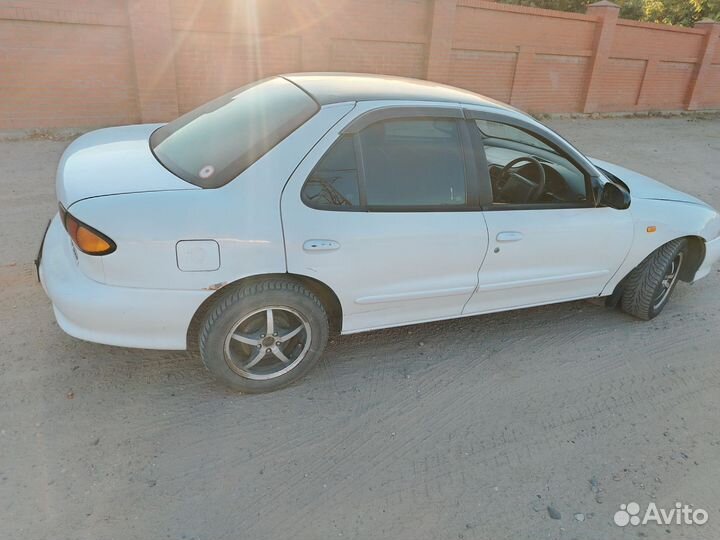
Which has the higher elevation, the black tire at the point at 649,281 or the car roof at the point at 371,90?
the car roof at the point at 371,90

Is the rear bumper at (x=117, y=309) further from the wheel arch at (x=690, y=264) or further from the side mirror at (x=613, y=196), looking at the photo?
the wheel arch at (x=690, y=264)

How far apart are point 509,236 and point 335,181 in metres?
1.15

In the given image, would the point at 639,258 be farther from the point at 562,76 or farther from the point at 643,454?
the point at 562,76

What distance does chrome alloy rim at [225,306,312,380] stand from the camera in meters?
2.87

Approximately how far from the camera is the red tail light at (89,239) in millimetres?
2492

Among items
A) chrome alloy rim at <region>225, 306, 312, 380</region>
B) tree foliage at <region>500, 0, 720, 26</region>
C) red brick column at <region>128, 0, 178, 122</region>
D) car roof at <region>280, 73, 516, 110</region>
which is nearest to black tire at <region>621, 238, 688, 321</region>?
car roof at <region>280, 73, 516, 110</region>

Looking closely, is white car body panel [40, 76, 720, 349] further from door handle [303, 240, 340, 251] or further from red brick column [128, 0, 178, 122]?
red brick column [128, 0, 178, 122]

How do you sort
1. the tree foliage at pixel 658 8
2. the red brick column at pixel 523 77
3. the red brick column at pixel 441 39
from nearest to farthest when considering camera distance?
the red brick column at pixel 441 39 → the red brick column at pixel 523 77 → the tree foliage at pixel 658 8

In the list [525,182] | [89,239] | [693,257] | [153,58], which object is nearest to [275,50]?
[153,58]

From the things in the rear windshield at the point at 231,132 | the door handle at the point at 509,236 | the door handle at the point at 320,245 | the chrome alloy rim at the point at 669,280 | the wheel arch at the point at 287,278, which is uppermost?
the rear windshield at the point at 231,132

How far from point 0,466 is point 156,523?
82 cm

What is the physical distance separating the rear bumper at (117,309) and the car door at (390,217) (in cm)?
63

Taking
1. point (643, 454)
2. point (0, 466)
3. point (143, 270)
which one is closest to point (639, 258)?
point (643, 454)

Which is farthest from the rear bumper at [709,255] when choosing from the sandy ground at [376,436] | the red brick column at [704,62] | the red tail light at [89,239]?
the red brick column at [704,62]
